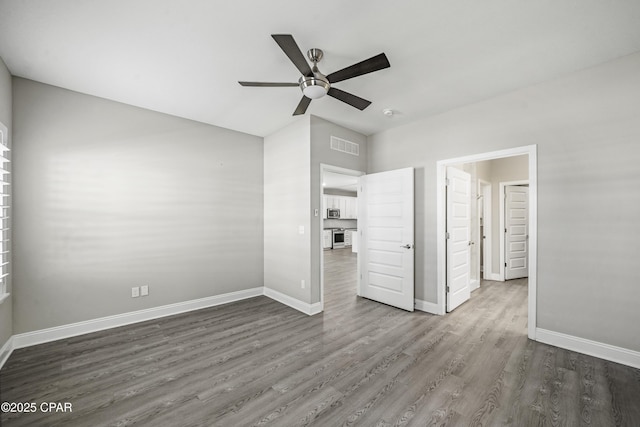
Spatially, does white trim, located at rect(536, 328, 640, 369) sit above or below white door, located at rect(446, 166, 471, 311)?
below

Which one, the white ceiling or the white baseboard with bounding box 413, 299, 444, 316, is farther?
the white baseboard with bounding box 413, 299, 444, 316

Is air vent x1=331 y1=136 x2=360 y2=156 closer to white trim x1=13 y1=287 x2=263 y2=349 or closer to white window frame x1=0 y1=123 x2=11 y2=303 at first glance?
white trim x1=13 y1=287 x2=263 y2=349

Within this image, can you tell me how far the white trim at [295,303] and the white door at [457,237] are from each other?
1.89m

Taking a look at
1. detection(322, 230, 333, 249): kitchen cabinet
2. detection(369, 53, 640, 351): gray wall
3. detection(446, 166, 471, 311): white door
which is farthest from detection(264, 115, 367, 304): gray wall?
detection(322, 230, 333, 249): kitchen cabinet

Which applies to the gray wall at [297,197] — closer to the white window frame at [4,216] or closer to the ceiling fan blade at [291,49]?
the ceiling fan blade at [291,49]

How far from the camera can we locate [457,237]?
3.84 m

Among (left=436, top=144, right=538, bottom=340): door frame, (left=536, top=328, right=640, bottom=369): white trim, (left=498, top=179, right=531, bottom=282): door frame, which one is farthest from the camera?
(left=498, top=179, right=531, bottom=282): door frame

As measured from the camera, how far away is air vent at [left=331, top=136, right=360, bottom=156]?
3922 mm

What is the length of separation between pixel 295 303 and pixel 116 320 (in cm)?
228

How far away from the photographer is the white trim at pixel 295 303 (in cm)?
358

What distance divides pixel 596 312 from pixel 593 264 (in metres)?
0.46

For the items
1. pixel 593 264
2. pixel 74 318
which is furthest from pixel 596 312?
pixel 74 318

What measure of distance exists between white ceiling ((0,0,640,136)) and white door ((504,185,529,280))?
336cm

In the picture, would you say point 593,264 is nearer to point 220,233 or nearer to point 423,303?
point 423,303
